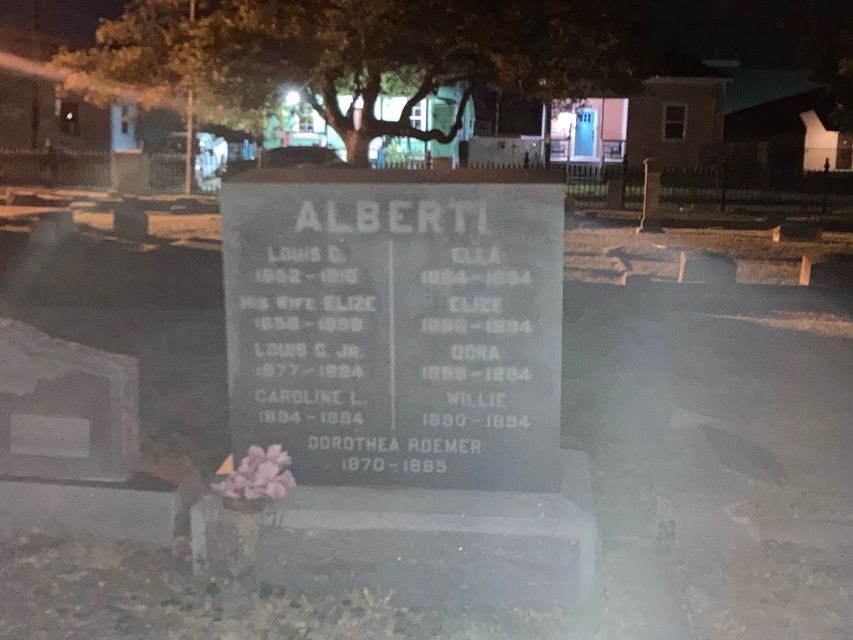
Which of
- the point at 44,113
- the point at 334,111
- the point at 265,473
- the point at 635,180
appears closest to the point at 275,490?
the point at 265,473

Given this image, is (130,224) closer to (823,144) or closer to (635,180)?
(635,180)

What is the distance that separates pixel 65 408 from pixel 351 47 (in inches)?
696

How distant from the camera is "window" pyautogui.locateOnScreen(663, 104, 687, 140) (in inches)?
1556

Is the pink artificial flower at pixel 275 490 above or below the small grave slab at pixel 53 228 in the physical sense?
below

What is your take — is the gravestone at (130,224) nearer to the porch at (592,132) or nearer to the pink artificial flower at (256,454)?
the pink artificial flower at (256,454)

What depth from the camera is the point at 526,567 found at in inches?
161

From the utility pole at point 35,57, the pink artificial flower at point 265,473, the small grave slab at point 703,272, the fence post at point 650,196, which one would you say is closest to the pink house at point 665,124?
the fence post at point 650,196

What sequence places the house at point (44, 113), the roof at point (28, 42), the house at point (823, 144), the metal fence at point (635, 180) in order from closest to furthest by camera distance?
1. the metal fence at point (635, 180)
2. the roof at point (28, 42)
3. the house at point (44, 113)
4. the house at point (823, 144)

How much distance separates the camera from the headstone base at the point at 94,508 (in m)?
4.54

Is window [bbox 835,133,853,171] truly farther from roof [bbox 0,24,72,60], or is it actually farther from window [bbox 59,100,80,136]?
roof [bbox 0,24,72,60]

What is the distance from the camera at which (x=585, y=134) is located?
132 ft

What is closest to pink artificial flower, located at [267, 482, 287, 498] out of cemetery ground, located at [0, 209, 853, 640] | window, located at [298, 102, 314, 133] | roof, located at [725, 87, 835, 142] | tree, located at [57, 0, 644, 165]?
cemetery ground, located at [0, 209, 853, 640]

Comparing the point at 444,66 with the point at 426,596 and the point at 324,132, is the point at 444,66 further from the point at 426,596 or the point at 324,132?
the point at 426,596

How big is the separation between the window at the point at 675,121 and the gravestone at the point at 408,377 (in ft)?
121
